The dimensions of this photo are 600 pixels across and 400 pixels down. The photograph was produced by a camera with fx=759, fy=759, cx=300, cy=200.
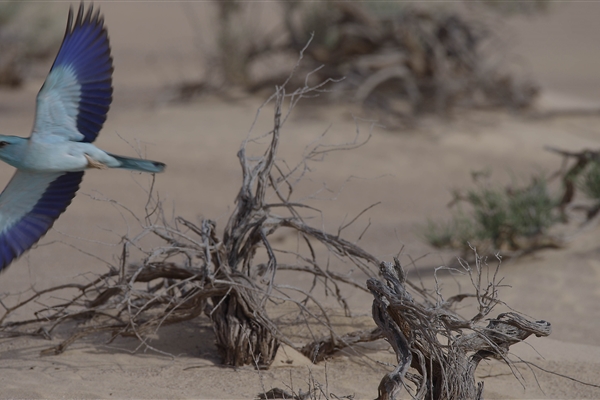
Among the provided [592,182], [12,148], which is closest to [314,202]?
[592,182]

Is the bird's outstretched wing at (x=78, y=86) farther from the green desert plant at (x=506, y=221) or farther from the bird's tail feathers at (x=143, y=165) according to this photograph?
the green desert plant at (x=506, y=221)

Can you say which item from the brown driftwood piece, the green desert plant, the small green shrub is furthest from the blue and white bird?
the small green shrub

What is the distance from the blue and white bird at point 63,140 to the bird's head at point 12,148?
0.07m

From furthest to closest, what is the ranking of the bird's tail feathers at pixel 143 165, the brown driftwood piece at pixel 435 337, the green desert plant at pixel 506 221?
the green desert plant at pixel 506 221 → the bird's tail feathers at pixel 143 165 → the brown driftwood piece at pixel 435 337

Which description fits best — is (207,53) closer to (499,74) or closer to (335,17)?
(335,17)

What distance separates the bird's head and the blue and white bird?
73 millimetres

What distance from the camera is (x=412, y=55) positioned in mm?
12000

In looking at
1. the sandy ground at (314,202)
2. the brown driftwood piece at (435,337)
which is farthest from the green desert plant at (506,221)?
the brown driftwood piece at (435,337)

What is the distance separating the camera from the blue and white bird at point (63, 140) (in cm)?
395

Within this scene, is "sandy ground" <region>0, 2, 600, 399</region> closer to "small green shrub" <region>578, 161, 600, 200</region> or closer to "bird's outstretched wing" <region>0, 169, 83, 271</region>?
"bird's outstretched wing" <region>0, 169, 83, 271</region>

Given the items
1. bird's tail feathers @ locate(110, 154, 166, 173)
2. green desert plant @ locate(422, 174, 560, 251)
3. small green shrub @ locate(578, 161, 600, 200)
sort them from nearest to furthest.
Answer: bird's tail feathers @ locate(110, 154, 166, 173)
green desert plant @ locate(422, 174, 560, 251)
small green shrub @ locate(578, 161, 600, 200)

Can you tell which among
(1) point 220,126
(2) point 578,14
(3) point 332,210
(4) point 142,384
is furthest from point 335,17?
(2) point 578,14

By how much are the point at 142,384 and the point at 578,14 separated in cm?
3015

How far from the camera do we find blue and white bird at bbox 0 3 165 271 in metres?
3.95
